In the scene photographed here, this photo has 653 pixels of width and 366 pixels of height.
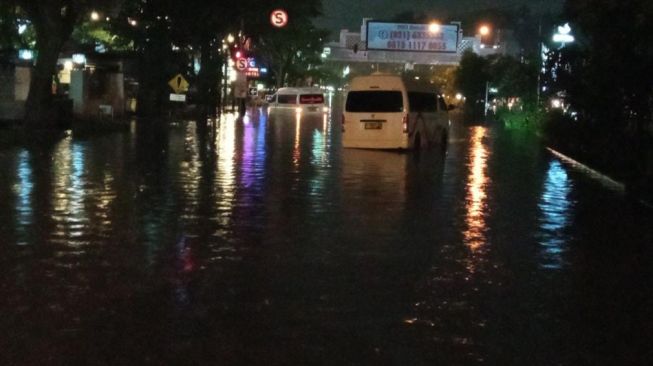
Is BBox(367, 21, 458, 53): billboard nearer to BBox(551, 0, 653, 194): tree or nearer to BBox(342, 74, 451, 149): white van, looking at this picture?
BBox(342, 74, 451, 149): white van

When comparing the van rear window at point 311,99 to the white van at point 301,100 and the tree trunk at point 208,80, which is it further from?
the tree trunk at point 208,80

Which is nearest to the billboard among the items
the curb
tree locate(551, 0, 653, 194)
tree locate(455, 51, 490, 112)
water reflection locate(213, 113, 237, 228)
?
tree locate(455, 51, 490, 112)

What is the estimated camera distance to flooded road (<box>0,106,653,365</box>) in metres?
7.73

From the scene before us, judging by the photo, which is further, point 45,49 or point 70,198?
point 45,49

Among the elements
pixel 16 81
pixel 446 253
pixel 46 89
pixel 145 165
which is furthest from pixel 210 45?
pixel 446 253

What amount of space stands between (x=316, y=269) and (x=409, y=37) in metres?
53.4

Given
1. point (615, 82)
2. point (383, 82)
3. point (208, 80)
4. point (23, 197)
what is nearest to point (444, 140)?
point (383, 82)

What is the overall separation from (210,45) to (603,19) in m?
39.8

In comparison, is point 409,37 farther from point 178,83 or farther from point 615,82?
point 615,82

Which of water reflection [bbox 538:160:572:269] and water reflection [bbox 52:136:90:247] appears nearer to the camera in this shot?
water reflection [bbox 538:160:572:269]

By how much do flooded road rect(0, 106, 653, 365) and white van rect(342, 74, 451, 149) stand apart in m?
7.65

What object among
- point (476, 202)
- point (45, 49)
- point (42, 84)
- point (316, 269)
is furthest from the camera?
point (42, 84)

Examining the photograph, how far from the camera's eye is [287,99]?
73062 mm

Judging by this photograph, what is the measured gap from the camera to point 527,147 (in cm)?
3438
